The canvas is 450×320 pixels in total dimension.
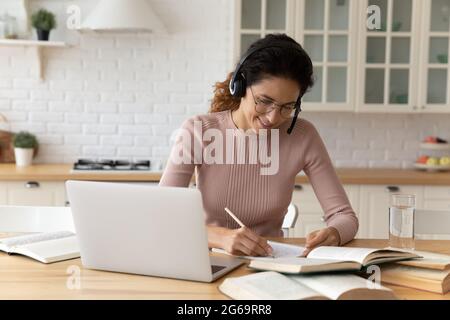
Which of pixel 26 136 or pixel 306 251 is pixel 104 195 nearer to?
pixel 306 251

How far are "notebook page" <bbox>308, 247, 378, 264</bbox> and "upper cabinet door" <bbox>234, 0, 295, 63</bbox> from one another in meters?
2.40

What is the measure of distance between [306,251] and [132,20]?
244 centimetres

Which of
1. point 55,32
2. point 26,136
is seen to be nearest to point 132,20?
point 55,32

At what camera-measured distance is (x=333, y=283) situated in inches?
57.7

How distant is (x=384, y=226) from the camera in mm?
3936

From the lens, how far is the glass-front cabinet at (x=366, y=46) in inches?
159

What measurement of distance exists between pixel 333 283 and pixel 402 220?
0.57 m

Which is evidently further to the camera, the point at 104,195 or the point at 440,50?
the point at 440,50

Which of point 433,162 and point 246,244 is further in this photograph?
point 433,162

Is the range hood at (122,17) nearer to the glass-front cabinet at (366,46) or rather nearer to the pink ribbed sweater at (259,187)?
the glass-front cabinet at (366,46)

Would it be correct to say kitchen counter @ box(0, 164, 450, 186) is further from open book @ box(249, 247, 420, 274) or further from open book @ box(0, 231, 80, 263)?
open book @ box(249, 247, 420, 274)

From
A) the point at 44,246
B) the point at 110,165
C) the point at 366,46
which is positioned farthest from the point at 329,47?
the point at 44,246
